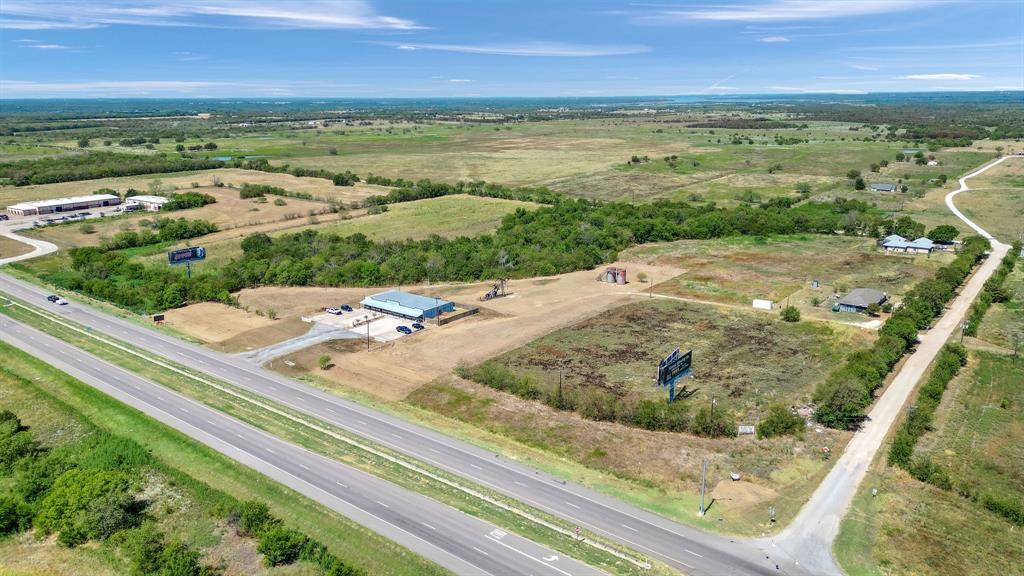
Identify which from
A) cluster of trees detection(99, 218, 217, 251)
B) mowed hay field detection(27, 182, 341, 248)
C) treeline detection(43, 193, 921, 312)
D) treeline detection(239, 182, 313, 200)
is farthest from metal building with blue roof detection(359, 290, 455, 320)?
treeline detection(239, 182, 313, 200)

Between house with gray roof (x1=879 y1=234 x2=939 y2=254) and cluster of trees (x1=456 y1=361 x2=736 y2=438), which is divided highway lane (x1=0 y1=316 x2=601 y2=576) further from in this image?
house with gray roof (x1=879 y1=234 x2=939 y2=254)

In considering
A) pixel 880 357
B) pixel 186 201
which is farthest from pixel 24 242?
pixel 880 357

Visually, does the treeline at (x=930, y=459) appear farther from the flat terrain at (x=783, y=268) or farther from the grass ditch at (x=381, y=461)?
the grass ditch at (x=381, y=461)

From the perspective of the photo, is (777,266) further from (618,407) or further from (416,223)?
(416,223)

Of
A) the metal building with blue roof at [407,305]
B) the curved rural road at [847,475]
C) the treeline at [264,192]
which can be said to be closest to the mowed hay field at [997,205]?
the curved rural road at [847,475]

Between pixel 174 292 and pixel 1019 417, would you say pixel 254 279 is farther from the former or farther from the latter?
pixel 1019 417
